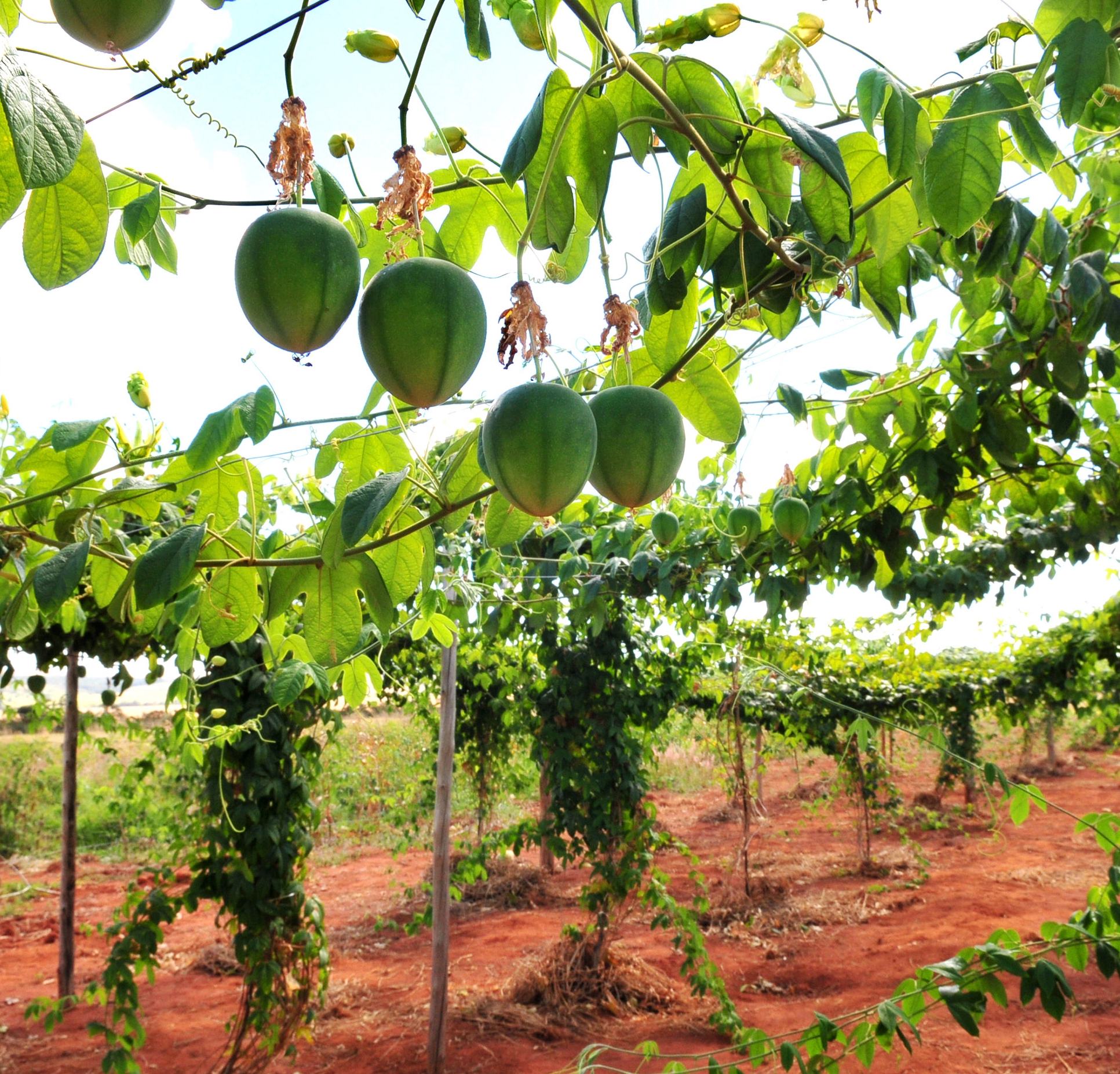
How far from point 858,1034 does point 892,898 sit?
596 cm

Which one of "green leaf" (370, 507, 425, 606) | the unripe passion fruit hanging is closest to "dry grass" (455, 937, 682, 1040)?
"green leaf" (370, 507, 425, 606)

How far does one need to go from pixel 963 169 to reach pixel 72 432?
125cm

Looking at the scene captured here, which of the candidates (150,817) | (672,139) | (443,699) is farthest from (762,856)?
(672,139)

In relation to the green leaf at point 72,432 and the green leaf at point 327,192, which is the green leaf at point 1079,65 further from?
the green leaf at point 72,432

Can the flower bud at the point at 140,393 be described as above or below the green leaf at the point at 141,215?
above

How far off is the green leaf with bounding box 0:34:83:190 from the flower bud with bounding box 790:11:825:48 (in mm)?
801

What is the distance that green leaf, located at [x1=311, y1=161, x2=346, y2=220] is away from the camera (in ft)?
2.62

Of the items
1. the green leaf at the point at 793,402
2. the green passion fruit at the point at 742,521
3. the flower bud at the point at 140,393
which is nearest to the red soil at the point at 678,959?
the green passion fruit at the point at 742,521

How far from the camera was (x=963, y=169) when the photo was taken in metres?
0.76

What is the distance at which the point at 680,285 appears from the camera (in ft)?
3.01

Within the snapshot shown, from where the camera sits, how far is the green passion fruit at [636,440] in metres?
0.75

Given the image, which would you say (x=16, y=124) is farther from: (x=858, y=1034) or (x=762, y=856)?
(x=762, y=856)

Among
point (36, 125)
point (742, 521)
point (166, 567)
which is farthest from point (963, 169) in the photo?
point (742, 521)

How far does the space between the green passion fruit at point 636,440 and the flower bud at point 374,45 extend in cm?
37
